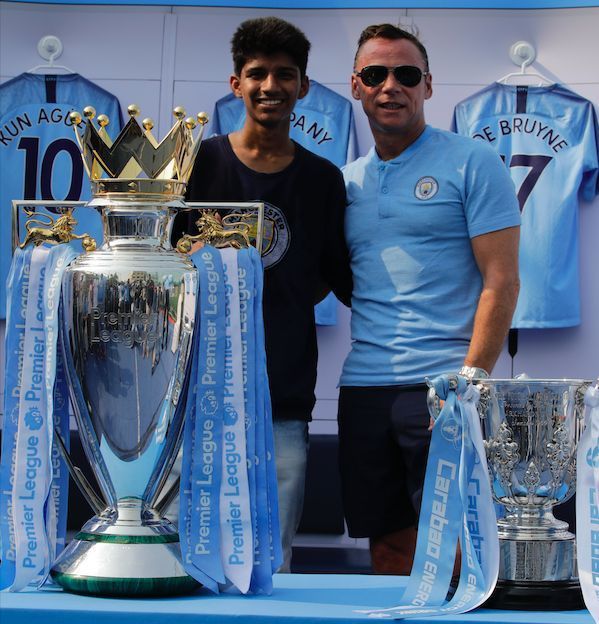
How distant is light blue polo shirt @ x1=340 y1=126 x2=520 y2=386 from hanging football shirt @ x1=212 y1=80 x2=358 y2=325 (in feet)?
3.82

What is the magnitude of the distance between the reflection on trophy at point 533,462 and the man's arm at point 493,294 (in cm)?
68

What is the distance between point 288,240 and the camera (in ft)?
6.56

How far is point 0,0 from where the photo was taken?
323 cm

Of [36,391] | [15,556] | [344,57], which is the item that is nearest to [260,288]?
[36,391]

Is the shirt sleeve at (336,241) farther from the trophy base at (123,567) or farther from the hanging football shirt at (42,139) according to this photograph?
the hanging football shirt at (42,139)

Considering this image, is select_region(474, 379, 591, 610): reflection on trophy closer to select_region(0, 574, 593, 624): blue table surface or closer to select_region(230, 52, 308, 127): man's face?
select_region(0, 574, 593, 624): blue table surface

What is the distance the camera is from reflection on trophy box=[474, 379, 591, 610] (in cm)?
120

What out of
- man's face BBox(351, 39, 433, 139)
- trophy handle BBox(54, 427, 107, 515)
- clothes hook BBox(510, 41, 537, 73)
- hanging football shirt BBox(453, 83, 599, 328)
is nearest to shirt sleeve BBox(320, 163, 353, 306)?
man's face BBox(351, 39, 433, 139)

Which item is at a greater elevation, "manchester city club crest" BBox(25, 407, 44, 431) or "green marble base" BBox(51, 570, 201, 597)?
"manchester city club crest" BBox(25, 407, 44, 431)

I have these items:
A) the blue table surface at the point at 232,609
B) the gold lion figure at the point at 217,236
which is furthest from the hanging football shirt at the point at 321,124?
the blue table surface at the point at 232,609

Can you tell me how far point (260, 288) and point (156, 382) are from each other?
0.16 metres

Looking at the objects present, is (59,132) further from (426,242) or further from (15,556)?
(15,556)

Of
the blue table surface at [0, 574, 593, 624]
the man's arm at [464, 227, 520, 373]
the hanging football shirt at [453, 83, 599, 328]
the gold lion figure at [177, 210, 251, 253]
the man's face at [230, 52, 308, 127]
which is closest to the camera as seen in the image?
the blue table surface at [0, 574, 593, 624]

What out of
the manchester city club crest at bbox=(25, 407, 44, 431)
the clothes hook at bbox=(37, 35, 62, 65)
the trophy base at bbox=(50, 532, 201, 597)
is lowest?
the trophy base at bbox=(50, 532, 201, 597)
